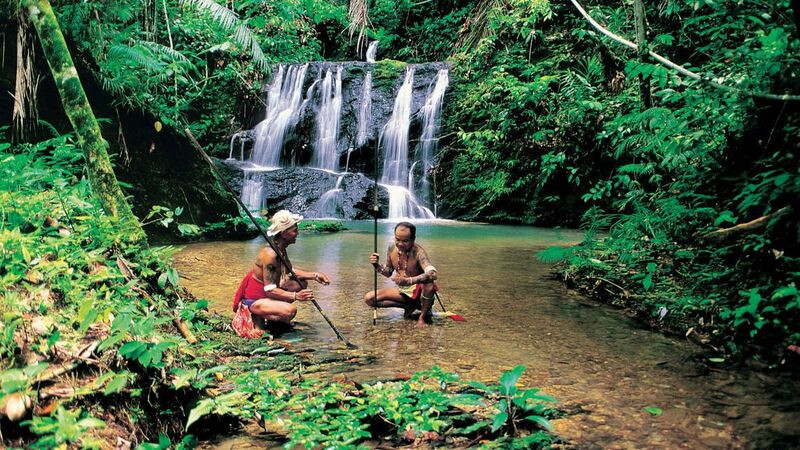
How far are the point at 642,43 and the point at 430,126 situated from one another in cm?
1330

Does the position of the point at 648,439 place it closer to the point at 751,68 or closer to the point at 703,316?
the point at 703,316

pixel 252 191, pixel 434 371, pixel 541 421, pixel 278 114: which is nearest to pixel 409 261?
pixel 434 371

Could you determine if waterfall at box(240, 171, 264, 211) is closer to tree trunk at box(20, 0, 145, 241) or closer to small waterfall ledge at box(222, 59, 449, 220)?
small waterfall ledge at box(222, 59, 449, 220)

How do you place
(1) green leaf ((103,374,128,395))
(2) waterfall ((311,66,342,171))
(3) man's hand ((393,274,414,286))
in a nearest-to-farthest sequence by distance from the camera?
1. (1) green leaf ((103,374,128,395))
2. (3) man's hand ((393,274,414,286))
3. (2) waterfall ((311,66,342,171))

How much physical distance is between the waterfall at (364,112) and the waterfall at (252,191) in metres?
3.81

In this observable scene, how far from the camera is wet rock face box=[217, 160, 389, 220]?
16.5 meters

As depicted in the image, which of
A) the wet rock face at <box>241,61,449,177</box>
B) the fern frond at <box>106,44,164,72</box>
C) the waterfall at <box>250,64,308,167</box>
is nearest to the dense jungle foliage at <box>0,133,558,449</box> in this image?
the fern frond at <box>106,44,164,72</box>

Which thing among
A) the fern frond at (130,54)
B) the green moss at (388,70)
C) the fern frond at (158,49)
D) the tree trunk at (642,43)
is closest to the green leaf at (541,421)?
the tree trunk at (642,43)

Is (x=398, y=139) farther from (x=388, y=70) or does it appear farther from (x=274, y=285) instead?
(x=274, y=285)

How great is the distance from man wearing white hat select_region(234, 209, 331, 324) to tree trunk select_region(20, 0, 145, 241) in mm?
1062

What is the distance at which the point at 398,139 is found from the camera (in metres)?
18.5

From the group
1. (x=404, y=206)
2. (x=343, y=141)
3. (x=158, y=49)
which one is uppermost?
(x=158, y=49)

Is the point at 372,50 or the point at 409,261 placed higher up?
the point at 372,50

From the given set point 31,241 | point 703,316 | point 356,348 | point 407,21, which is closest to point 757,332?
point 703,316
